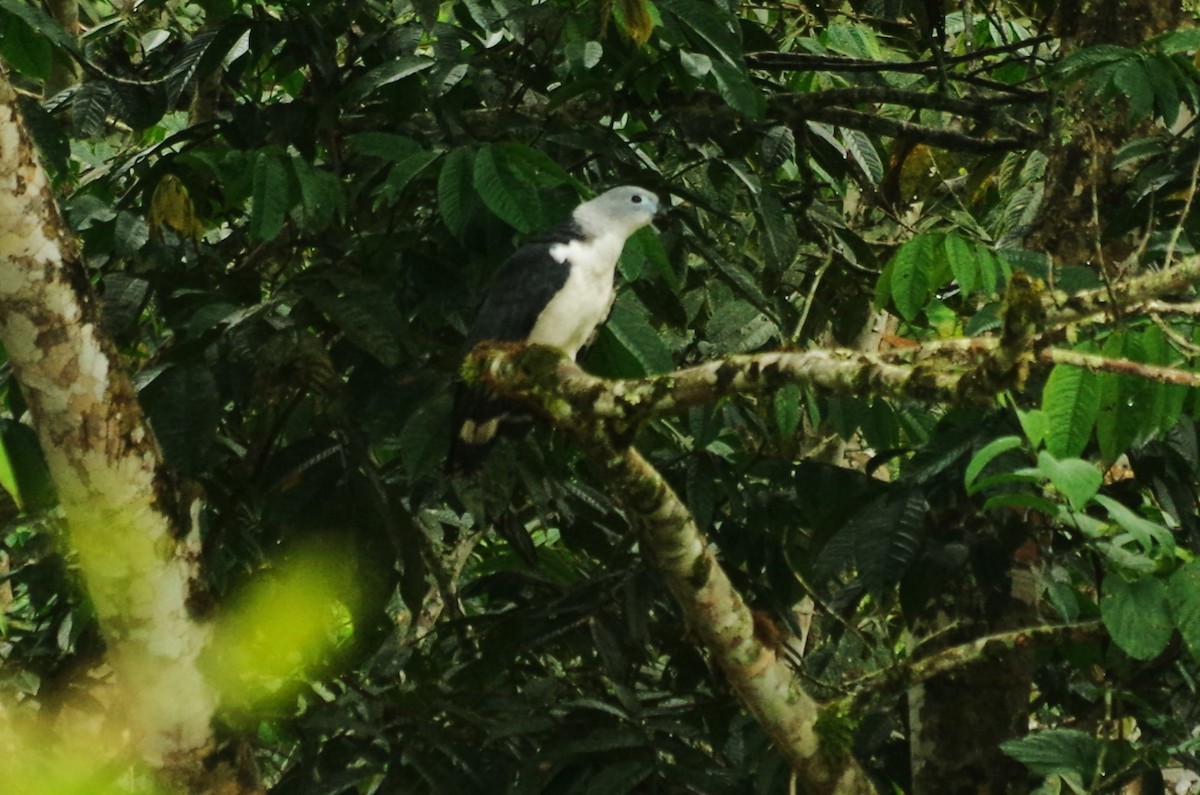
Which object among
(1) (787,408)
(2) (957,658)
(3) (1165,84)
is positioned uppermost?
(3) (1165,84)

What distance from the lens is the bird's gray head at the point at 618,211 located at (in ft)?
11.7

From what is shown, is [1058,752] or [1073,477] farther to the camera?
[1058,752]

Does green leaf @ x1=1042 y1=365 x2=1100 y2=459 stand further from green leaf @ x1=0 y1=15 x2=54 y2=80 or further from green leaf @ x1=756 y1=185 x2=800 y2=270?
green leaf @ x1=0 y1=15 x2=54 y2=80

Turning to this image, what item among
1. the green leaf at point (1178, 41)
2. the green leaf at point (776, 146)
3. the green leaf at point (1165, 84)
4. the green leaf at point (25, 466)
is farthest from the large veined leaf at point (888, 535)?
the green leaf at point (25, 466)

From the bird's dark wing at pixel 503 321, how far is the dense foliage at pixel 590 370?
0.15 ft

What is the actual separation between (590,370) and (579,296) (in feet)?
1.22

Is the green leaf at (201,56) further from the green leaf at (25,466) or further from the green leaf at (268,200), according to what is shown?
the green leaf at (25,466)

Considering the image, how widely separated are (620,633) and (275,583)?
82cm

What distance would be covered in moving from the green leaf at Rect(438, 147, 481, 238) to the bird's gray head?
2.63 ft

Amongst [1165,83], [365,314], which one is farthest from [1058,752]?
[365,314]

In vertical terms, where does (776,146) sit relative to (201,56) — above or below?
below

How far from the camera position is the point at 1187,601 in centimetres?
223

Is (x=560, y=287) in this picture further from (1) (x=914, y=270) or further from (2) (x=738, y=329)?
(1) (x=914, y=270)

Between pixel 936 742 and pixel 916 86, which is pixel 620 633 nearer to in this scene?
pixel 936 742
